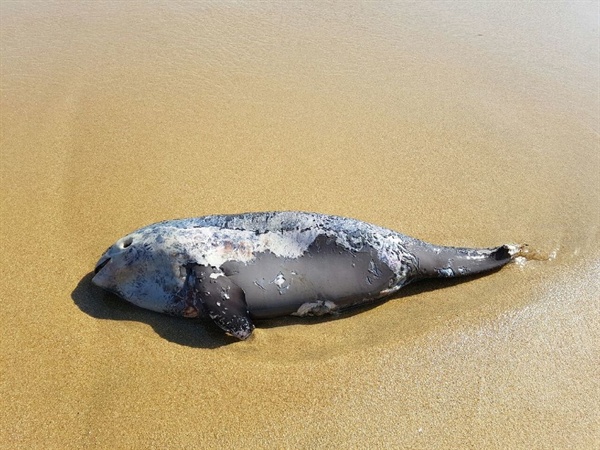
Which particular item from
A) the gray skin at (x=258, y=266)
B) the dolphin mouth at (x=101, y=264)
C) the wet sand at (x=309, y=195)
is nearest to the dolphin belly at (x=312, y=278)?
the gray skin at (x=258, y=266)

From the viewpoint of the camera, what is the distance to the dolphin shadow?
11.2 ft

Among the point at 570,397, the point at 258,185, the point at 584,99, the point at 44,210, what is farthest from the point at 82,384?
the point at 584,99

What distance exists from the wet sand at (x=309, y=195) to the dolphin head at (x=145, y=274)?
0.12 metres

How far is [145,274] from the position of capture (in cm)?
360

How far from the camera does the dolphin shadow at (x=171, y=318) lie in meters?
3.42

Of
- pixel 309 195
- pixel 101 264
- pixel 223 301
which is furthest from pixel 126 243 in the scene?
pixel 309 195

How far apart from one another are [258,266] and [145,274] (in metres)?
0.74

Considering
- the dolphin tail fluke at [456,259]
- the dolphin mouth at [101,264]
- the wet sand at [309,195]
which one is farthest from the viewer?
the dolphin tail fluke at [456,259]

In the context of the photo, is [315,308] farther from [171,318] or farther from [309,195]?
[309,195]

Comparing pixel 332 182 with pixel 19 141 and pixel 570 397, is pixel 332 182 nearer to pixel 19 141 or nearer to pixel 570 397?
pixel 570 397

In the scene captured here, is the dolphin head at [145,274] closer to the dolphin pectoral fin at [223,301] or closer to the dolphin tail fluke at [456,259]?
the dolphin pectoral fin at [223,301]

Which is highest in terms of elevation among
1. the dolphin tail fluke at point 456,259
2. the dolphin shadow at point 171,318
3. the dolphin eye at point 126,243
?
the dolphin tail fluke at point 456,259

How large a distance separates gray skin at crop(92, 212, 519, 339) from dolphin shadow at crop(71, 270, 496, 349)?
54 mm

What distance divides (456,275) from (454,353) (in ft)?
2.20
